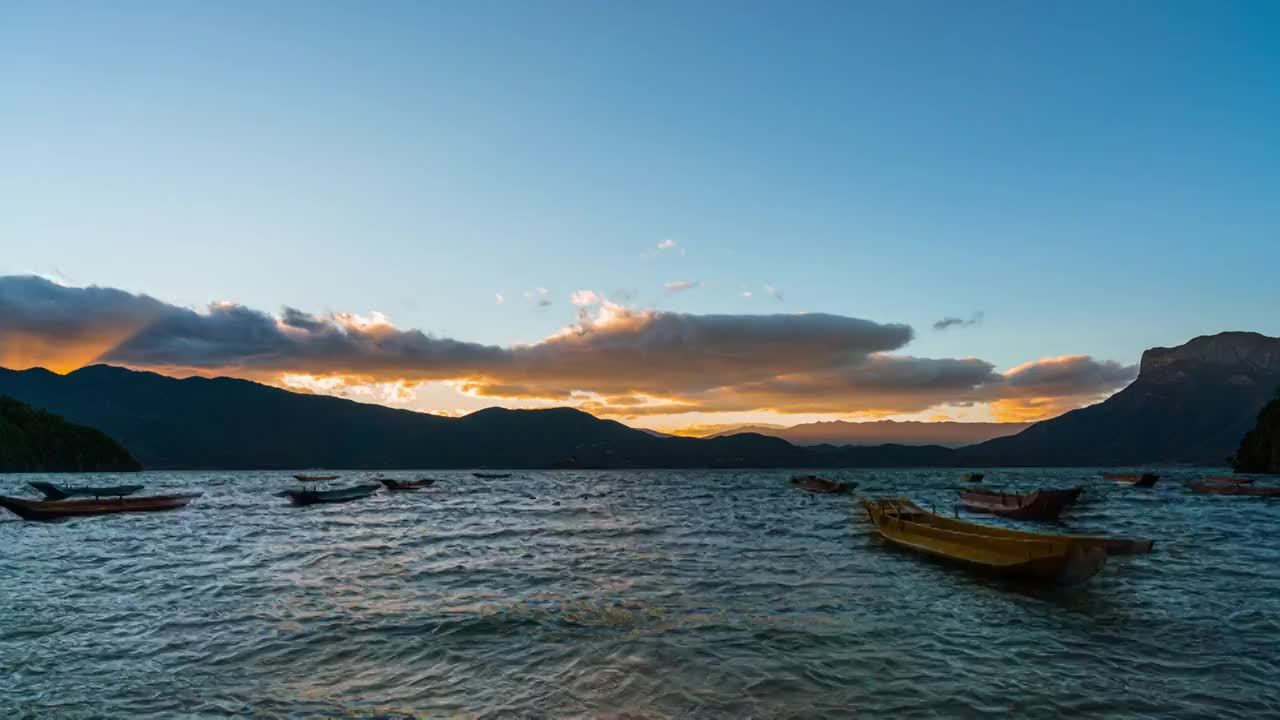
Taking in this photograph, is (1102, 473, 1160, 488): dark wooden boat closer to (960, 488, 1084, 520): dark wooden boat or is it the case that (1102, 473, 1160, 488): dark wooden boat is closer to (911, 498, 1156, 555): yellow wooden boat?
(960, 488, 1084, 520): dark wooden boat

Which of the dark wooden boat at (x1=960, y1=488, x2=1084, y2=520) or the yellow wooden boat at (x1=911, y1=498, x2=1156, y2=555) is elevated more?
the yellow wooden boat at (x1=911, y1=498, x2=1156, y2=555)

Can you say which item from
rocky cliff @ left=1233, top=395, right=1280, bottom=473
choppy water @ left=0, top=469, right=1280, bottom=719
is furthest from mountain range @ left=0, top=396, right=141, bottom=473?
rocky cliff @ left=1233, top=395, right=1280, bottom=473

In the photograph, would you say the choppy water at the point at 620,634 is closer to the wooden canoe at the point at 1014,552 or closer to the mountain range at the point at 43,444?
the wooden canoe at the point at 1014,552

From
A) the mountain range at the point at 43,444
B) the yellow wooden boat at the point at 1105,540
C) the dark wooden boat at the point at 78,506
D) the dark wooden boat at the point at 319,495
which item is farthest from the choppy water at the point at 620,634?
the mountain range at the point at 43,444

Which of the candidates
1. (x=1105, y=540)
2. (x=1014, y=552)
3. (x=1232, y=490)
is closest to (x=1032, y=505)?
(x=1105, y=540)

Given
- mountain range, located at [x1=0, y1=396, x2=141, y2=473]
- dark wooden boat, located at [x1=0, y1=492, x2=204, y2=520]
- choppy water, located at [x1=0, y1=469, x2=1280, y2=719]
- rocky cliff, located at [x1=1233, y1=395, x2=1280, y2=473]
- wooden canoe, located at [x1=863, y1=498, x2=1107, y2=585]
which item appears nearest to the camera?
choppy water, located at [x1=0, y1=469, x2=1280, y2=719]

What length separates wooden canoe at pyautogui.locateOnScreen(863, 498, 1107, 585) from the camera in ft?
74.1

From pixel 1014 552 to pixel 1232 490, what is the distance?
85.1 m

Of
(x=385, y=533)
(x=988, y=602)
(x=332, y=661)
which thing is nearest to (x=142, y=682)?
(x=332, y=661)

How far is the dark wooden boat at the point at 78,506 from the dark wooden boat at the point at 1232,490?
4749 inches

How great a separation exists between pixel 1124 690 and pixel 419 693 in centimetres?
1419

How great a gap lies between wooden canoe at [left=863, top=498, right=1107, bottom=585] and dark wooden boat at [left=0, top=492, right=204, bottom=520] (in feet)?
208

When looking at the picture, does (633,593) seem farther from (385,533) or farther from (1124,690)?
(385,533)

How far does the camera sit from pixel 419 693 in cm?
1271
